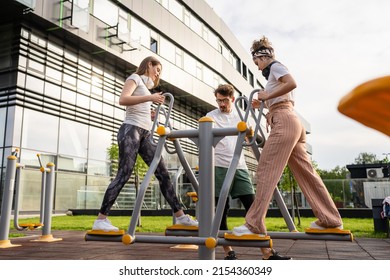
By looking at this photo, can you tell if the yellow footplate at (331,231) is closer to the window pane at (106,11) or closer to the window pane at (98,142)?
the window pane at (98,142)

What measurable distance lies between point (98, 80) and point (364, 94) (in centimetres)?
1762

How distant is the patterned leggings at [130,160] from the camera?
3.21m

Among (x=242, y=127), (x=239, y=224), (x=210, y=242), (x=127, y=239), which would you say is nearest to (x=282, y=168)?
(x=242, y=127)

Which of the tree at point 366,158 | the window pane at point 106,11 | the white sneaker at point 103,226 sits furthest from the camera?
the tree at point 366,158

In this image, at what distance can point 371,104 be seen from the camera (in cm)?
74

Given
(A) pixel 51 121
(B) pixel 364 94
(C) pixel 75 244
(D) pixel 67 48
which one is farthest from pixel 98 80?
(B) pixel 364 94

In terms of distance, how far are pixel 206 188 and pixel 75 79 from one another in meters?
14.8

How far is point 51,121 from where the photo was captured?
15000 millimetres

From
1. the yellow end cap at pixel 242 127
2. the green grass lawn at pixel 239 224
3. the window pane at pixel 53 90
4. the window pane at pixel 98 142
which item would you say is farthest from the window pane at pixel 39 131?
the yellow end cap at pixel 242 127

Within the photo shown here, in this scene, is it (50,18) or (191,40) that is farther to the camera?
(191,40)

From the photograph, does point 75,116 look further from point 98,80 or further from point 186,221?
point 186,221

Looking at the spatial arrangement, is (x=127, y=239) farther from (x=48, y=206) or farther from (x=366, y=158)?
(x=366, y=158)

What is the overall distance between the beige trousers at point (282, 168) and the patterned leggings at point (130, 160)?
103 centimetres

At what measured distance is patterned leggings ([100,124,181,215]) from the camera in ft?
10.5
